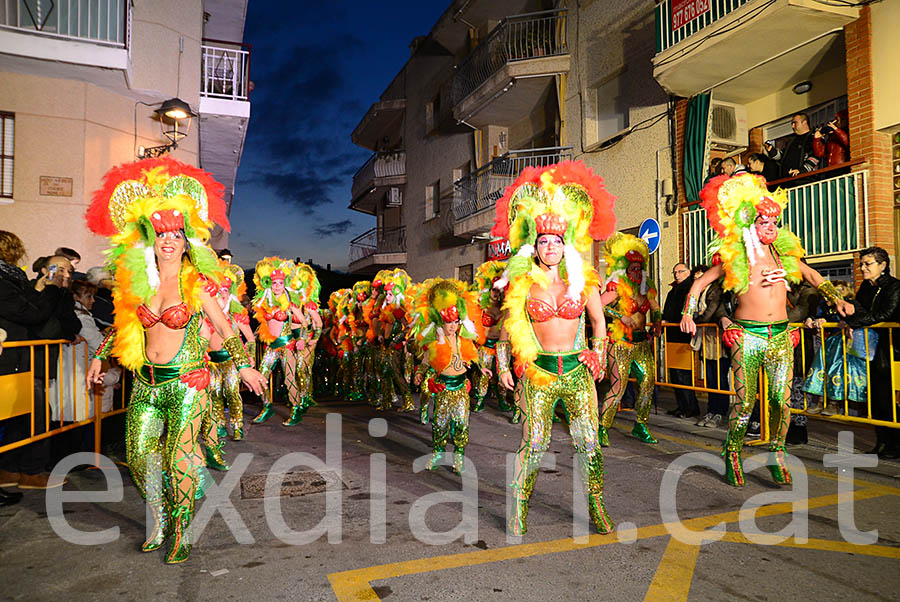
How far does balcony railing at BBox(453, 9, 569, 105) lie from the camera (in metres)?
16.3

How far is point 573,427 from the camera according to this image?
4227 mm

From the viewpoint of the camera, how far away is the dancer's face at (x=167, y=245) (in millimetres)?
3988

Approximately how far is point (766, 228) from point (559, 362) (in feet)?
7.91

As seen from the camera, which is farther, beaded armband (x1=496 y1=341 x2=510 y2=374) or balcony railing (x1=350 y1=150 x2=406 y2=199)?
balcony railing (x1=350 y1=150 x2=406 y2=199)

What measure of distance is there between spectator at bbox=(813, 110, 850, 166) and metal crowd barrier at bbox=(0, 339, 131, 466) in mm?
10364

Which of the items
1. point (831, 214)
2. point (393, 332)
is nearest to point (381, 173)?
point (393, 332)

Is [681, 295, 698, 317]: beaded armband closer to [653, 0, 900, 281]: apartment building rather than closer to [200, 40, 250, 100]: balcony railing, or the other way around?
[653, 0, 900, 281]: apartment building

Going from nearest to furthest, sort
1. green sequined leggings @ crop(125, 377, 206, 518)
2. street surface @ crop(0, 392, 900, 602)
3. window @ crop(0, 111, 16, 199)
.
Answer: street surface @ crop(0, 392, 900, 602) < green sequined leggings @ crop(125, 377, 206, 518) < window @ crop(0, 111, 16, 199)

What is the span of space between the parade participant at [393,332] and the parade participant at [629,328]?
3587mm

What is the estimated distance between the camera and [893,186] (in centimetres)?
927

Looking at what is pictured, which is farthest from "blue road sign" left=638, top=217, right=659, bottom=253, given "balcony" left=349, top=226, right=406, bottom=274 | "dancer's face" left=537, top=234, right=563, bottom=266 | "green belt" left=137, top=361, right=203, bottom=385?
"balcony" left=349, top=226, right=406, bottom=274

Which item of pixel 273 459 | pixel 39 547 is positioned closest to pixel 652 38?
pixel 273 459

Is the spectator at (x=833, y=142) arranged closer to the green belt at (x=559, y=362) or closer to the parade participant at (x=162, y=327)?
the green belt at (x=559, y=362)

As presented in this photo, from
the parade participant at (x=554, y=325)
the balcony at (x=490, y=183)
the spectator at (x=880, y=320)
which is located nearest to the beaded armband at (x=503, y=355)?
the parade participant at (x=554, y=325)
